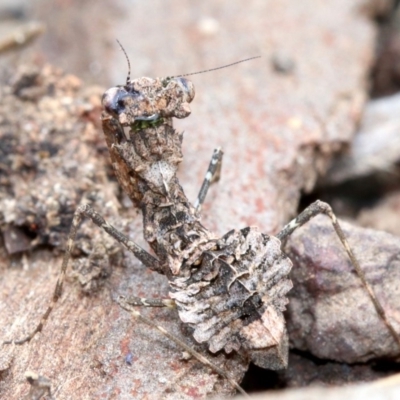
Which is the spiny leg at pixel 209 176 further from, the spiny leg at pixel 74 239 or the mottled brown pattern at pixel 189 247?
the spiny leg at pixel 74 239

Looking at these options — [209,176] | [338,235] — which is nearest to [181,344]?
[338,235]

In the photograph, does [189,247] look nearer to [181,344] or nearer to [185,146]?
[181,344]

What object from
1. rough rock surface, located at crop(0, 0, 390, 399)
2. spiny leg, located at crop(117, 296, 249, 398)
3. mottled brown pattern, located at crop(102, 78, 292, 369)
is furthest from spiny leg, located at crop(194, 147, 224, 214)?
spiny leg, located at crop(117, 296, 249, 398)

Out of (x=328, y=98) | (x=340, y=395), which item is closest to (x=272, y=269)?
(x=340, y=395)

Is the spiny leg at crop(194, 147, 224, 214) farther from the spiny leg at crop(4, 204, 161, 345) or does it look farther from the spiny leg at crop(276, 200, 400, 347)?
the spiny leg at crop(276, 200, 400, 347)

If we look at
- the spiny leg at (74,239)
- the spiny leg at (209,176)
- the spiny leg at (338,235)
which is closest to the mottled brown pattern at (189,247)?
the spiny leg at (74,239)

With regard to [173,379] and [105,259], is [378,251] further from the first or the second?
[105,259]

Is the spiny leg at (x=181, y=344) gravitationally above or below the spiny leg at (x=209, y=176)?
below
